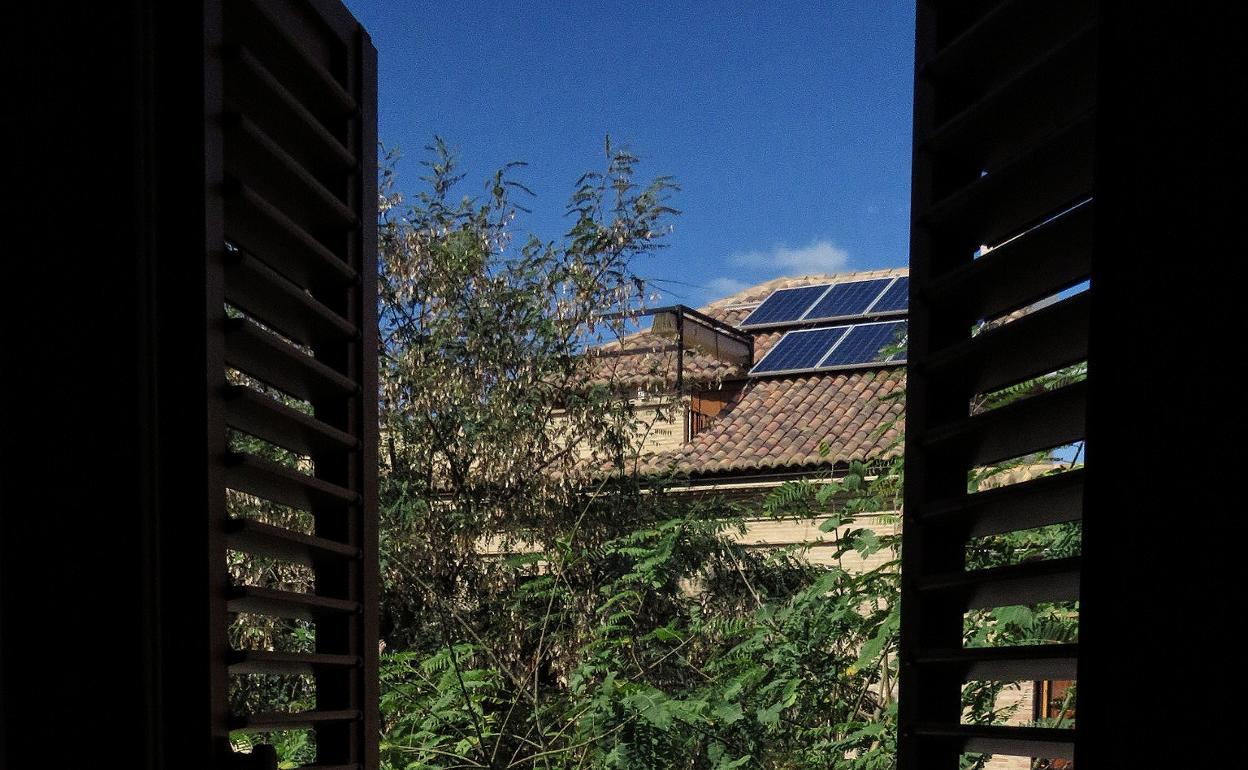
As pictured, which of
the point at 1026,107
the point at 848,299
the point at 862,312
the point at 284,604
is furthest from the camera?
the point at 848,299

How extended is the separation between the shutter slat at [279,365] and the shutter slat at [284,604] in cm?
15

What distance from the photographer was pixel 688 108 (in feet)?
102

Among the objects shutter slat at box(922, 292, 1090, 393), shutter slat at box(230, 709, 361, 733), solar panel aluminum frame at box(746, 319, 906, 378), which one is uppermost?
solar panel aluminum frame at box(746, 319, 906, 378)

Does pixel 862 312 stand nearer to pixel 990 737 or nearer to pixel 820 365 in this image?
pixel 820 365

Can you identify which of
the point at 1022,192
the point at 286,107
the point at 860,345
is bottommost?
the point at 1022,192

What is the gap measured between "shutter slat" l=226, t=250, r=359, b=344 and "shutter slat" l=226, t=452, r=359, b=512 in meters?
0.11

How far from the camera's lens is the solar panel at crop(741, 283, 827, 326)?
32.7 ft

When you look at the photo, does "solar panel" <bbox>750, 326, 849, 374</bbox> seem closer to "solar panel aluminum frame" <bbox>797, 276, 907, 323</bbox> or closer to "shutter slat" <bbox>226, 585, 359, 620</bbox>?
"solar panel aluminum frame" <bbox>797, 276, 907, 323</bbox>

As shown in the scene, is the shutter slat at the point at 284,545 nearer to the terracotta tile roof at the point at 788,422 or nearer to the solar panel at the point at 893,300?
the terracotta tile roof at the point at 788,422

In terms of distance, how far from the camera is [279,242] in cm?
97

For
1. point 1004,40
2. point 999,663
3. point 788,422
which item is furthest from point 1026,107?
point 788,422

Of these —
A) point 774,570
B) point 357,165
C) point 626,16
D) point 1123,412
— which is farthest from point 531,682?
point 626,16

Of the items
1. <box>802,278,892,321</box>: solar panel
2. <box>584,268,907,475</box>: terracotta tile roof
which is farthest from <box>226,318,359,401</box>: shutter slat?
<box>802,278,892,321</box>: solar panel

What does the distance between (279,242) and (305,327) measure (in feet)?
0.27
